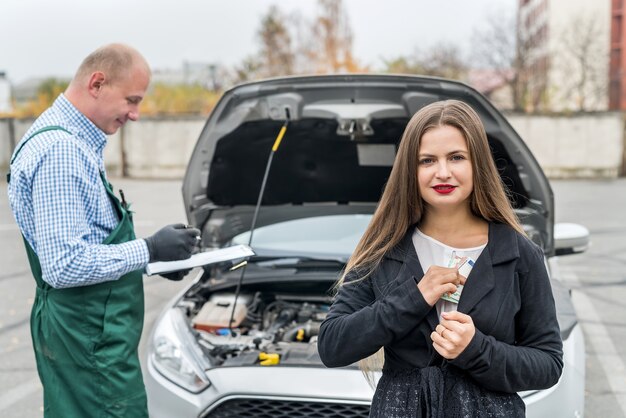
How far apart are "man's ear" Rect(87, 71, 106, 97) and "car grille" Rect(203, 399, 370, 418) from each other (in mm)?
1300

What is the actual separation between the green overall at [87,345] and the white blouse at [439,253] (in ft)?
4.01

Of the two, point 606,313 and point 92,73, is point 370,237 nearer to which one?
point 92,73

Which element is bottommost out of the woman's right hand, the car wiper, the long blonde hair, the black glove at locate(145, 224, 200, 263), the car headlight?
the car headlight

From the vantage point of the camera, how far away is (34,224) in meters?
2.34

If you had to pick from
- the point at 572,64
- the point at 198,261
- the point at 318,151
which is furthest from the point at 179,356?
the point at 572,64

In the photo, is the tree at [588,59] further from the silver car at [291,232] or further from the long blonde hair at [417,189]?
the long blonde hair at [417,189]

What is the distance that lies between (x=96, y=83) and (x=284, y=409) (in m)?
1.43

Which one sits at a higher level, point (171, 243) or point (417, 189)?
point (417, 189)

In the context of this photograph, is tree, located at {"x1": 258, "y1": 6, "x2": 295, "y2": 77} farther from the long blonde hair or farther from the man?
the long blonde hair

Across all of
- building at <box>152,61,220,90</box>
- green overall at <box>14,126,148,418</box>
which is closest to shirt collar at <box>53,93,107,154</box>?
green overall at <box>14,126,148,418</box>

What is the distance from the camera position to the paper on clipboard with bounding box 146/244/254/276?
253 cm

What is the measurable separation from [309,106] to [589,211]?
31.7ft

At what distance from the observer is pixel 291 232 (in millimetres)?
4117

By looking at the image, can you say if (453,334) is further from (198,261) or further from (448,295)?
(198,261)
